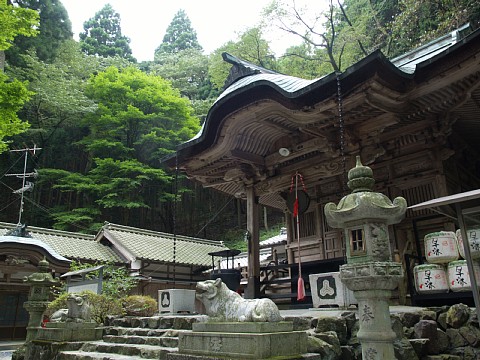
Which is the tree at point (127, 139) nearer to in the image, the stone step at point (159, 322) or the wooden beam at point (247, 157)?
the wooden beam at point (247, 157)

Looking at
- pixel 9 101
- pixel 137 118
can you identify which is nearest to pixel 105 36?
pixel 137 118

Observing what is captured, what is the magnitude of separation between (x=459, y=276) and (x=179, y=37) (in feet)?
158

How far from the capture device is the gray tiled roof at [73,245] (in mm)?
18312

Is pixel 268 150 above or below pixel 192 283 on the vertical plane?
above

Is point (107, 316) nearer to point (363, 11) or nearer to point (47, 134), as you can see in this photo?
point (47, 134)

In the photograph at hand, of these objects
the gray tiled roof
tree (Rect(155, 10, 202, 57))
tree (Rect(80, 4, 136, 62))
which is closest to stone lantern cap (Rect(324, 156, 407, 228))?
the gray tiled roof

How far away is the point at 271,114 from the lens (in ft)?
29.8

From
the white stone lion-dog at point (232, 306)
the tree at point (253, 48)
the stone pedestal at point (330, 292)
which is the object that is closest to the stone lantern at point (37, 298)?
the white stone lion-dog at point (232, 306)

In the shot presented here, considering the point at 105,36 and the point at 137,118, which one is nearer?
the point at 137,118

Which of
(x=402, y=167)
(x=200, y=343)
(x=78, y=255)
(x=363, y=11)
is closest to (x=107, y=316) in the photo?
(x=200, y=343)

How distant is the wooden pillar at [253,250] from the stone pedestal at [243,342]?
16.1 ft

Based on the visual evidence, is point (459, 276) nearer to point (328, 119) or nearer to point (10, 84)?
point (328, 119)

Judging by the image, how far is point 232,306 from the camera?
A: 16.8ft

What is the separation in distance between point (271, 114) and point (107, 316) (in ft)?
21.1
